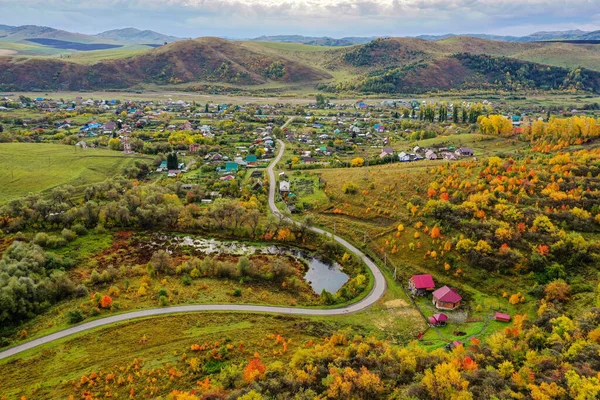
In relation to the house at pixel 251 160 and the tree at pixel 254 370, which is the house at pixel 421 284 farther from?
the house at pixel 251 160

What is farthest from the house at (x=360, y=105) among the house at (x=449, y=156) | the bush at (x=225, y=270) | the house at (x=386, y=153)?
the bush at (x=225, y=270)

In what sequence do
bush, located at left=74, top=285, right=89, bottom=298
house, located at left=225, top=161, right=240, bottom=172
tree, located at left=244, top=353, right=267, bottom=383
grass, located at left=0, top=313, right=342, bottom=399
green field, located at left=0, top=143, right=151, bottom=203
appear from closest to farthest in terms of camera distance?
tree, located at left=244, top=353, right=267, bottom=383
grass, located at left=0, top=313, right=342, bottom=399
bush, located at left=74, top=285, right=89, bottom=298
green field, located at left=0, top=143, right=151, bottom=203
house, located at left=225, top=161, right=240, bottom=172

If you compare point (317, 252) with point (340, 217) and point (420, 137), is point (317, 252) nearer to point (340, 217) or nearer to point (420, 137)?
point (340, 217)

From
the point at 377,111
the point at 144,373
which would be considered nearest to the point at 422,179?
the point at 144,373

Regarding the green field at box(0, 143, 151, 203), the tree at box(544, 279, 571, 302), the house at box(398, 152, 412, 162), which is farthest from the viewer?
the house at box(398, 152, 412, 162)

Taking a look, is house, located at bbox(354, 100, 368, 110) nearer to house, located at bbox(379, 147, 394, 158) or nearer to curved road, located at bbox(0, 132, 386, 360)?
house, located at bbox(379, 147, 394, 158)

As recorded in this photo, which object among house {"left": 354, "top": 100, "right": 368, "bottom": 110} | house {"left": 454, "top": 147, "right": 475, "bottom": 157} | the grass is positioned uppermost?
house {"left": 354, "top": 100, "right": 368, "bottom": 110}

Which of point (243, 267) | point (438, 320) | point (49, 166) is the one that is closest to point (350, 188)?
point (243, 267)

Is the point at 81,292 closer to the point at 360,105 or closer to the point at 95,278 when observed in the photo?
the point at 95,278

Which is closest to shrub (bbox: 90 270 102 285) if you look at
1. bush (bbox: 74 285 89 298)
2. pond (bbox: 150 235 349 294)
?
bush (bbox: 74 285 89 298)
